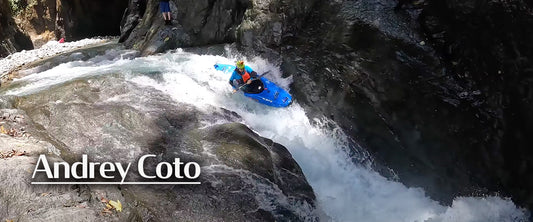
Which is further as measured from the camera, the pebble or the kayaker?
the pebble

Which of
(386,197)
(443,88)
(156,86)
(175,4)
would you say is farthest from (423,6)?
(175,4)

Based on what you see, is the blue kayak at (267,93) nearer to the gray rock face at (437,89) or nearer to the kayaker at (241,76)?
the kayaker at (241,76)

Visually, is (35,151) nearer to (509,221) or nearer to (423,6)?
(423,6)

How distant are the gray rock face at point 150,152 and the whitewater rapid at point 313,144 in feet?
2.36

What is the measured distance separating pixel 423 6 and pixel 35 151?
5768 mm

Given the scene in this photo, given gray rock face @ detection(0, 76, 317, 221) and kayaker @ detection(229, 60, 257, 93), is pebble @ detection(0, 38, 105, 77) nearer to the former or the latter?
gray rock face @ detection(0, 76, 317, 221)

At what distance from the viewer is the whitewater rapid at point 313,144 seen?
20.2ft

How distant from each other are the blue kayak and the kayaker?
0.11m

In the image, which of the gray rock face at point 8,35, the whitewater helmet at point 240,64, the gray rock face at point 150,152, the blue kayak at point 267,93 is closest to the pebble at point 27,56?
the gray rock face at point 8,35

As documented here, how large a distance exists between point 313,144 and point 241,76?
7.03 feet

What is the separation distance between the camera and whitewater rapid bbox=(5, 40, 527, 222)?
6172mm

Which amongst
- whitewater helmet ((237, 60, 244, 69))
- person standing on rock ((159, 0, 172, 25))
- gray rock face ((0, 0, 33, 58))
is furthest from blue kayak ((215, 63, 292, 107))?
gray rock face ((0, 0, 33, 58))

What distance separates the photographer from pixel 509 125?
222 inches

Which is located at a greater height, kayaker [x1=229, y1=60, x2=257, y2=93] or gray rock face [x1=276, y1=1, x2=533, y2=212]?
gray rock face [x1=276, y1=1, x2=533, y2=212]
